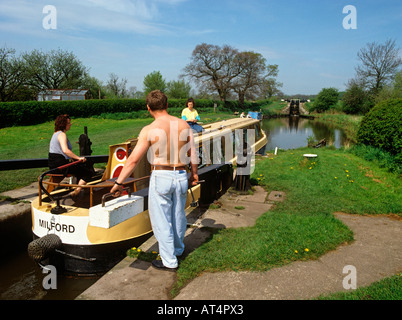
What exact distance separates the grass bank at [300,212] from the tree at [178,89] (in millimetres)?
47150

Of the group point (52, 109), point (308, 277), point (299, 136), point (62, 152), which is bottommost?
point (308, 277)

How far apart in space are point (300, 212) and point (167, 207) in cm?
311

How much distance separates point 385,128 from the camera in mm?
10070

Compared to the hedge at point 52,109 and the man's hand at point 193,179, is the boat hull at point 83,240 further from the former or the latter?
the hedge at point 52,109

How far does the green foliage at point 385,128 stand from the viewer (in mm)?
9523

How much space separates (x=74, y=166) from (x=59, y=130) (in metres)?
0.65

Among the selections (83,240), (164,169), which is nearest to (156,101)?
(164,169)

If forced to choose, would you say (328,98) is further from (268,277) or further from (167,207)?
(167,207)

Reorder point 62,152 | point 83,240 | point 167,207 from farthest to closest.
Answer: point 62,152
point 83,240
point 167,207

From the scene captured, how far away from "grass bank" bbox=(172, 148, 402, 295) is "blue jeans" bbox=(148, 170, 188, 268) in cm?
29

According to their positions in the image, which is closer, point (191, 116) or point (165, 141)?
point (165, 141)

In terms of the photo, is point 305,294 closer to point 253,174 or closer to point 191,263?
point 191,263

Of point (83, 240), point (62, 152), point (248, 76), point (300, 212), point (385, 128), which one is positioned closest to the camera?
point (83, 240)

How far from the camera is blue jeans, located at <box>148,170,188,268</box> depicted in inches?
124
